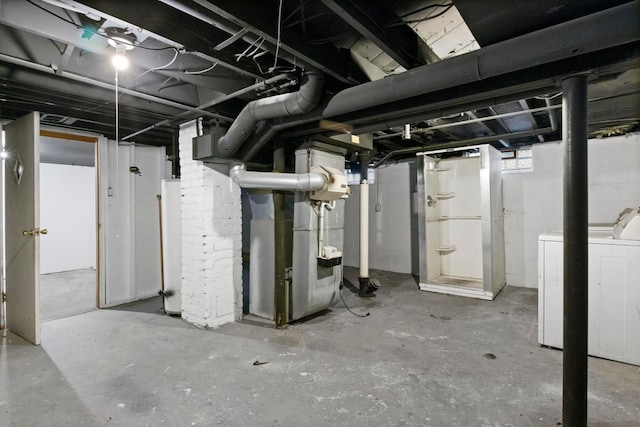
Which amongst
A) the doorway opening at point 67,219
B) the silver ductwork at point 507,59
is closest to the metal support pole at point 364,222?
the silver ductwork at point 507,59

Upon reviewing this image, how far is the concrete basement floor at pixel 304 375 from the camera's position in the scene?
1747 millimetres

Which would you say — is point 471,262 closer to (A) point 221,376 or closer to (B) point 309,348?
(B) point 309,348

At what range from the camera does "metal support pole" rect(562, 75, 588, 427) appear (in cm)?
146

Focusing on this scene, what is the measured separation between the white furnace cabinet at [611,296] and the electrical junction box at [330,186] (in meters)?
1.74

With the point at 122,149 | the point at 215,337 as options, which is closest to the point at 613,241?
the point at 215,337

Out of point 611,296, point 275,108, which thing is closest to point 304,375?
point 275,108

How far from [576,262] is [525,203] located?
11.3ft

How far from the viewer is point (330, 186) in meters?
2.92

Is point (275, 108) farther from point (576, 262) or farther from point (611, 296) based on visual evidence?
point (611, 296)

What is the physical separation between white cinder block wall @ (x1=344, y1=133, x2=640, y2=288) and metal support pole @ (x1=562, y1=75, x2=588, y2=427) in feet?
9.67

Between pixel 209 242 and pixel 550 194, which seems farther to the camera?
pixel 550 194

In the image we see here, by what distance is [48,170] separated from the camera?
5.80m

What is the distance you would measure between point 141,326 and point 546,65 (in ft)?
12.3

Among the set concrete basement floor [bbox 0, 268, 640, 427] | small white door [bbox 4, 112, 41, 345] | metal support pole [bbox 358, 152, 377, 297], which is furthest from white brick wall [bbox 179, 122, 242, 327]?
metal support pole [bbox 358, 152, 377, 297]
